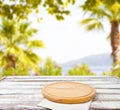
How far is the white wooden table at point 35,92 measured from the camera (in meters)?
1.82

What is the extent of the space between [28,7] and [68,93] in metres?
3.74

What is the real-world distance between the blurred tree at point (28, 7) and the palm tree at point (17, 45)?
7.04 m

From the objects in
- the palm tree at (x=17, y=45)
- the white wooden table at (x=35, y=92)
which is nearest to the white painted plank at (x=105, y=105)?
the white wooden table at (x=35, y=92)

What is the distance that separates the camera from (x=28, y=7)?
552 centimetres

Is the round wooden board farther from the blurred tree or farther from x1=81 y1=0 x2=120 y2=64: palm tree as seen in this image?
x1=81 y1=0 x2=120 y2=64: palm tree

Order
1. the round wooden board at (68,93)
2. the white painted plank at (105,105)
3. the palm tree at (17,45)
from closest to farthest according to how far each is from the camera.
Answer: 1. the white painted plank at (105,105)
2. the round wooden board at (68,93)
3. the palm tree at (17,45)

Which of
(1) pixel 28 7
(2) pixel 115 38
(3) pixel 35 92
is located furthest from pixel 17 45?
(3) pixel 35 92

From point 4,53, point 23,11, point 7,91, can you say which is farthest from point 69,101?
point 4,53

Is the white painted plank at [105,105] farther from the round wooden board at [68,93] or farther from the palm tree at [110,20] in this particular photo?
the palm tree at [110,20]

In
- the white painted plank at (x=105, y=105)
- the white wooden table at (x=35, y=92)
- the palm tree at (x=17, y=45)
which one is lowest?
the palm tree at (x=17, y=45)

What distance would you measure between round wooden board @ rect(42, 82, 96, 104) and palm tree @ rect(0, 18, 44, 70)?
10228 millimetres

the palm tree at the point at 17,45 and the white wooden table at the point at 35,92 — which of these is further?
the palm tree at the point at 17,45

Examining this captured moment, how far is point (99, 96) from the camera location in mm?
2043

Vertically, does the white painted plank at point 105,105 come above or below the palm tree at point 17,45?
above
